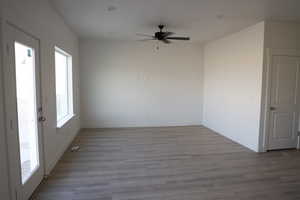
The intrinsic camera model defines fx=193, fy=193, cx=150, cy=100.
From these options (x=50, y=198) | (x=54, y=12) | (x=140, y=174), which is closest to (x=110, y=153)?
(x=140, y=174)

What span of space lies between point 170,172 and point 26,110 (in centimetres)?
226

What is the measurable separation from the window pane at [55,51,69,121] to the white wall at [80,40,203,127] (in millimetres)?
1153

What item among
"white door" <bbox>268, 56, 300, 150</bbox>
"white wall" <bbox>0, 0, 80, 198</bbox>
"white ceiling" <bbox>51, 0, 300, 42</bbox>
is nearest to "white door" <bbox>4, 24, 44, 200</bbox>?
"white wall" <bbox>0, 0, 80, 198</bbox>

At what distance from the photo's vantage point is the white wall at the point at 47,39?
216cm

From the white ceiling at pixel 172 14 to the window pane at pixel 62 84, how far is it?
31.7 inches

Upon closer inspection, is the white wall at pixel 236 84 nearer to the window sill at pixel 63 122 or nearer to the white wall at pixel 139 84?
the white wall at pixel 139 84

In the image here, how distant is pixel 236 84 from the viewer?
15.5ft

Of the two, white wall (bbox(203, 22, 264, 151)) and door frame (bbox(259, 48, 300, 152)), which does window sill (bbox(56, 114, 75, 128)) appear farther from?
door frame (bbox(259, 48, 300, 152))

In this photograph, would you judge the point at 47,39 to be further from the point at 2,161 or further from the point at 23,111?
the point at 2,161

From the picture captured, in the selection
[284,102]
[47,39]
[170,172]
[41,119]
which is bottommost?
[170,172]

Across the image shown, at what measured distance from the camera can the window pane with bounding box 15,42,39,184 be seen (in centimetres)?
225

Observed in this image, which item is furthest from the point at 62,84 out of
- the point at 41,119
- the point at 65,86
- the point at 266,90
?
the point at 266,90

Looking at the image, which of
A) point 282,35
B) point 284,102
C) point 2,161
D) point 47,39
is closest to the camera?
point 2,161

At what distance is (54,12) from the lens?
132 inches
